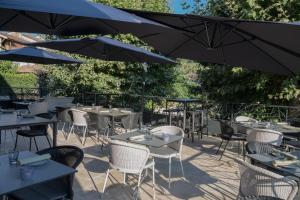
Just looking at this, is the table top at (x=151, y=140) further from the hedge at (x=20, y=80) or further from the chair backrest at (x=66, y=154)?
the hedge at (x=20, y=80)

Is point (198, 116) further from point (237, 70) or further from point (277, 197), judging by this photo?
point (277, 197)

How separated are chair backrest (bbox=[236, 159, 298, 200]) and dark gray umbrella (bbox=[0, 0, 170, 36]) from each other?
1.61m

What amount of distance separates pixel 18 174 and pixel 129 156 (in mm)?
1461

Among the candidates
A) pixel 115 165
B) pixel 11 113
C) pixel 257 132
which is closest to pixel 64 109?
pixel 11 113

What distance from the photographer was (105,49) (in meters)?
7.32

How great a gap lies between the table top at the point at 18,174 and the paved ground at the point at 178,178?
1480 millimetres

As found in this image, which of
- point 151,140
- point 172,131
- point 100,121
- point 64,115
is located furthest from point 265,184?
point 64,115

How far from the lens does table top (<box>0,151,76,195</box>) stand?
2135 millimetres

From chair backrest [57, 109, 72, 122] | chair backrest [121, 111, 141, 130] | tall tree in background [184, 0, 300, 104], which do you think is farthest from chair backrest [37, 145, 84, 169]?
tall tree in background [184, 0, 300, 104]

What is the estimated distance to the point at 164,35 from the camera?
195 inches

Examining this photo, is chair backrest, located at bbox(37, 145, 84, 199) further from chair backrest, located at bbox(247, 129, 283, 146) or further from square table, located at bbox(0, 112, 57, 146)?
chair backrest, located at bbox(247, 129, 283, 146)

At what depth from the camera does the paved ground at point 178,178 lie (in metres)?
4.13

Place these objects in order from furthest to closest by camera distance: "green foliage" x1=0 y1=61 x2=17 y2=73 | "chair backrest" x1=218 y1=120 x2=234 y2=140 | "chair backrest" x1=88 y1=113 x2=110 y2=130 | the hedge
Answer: "green foliage" x1=0 y1=61 x2=17 y2=73
the hedge
"chair backrest" x1=88 y1=113 x2=110 y2=130
"chair backrest" x1=218 y1=120 x2=234 y2=140

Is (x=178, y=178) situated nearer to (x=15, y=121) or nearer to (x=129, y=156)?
(x=129, y=156)
